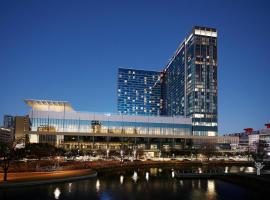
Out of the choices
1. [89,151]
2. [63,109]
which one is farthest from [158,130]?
[63,109]

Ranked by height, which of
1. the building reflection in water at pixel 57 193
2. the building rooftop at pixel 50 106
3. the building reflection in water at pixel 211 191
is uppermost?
the building rooftop at pixel 50 106

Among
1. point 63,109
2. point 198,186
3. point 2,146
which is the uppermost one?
point 63,109

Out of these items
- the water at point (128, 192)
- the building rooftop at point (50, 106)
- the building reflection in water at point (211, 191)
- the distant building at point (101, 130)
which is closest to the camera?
the water at point (128, 192)

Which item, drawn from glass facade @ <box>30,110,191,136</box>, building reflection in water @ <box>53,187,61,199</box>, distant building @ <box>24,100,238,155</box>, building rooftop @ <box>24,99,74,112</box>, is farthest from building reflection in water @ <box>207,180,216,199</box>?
building rooftop @ <box>24,99,74,112</box>

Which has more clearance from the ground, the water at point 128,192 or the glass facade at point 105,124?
the glass facade at point 105,124

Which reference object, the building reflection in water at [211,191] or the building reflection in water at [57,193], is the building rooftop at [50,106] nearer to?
the building reflection in water at [211,191]

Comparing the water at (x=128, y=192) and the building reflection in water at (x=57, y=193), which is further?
the water at (x=128, y=192)

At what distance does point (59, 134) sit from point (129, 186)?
9672cm

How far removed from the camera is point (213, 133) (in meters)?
196

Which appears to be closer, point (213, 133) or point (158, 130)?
point (158, 130)

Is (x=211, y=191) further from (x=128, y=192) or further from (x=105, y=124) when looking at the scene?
(x=105, y=124)

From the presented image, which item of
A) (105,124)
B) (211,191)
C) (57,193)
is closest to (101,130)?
(105,124)

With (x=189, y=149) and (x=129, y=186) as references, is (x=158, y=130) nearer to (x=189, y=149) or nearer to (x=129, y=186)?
(x=189, y=149)

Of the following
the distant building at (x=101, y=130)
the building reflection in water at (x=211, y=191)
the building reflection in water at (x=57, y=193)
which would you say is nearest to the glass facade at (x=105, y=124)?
the distant building at (x=101, y=130)
